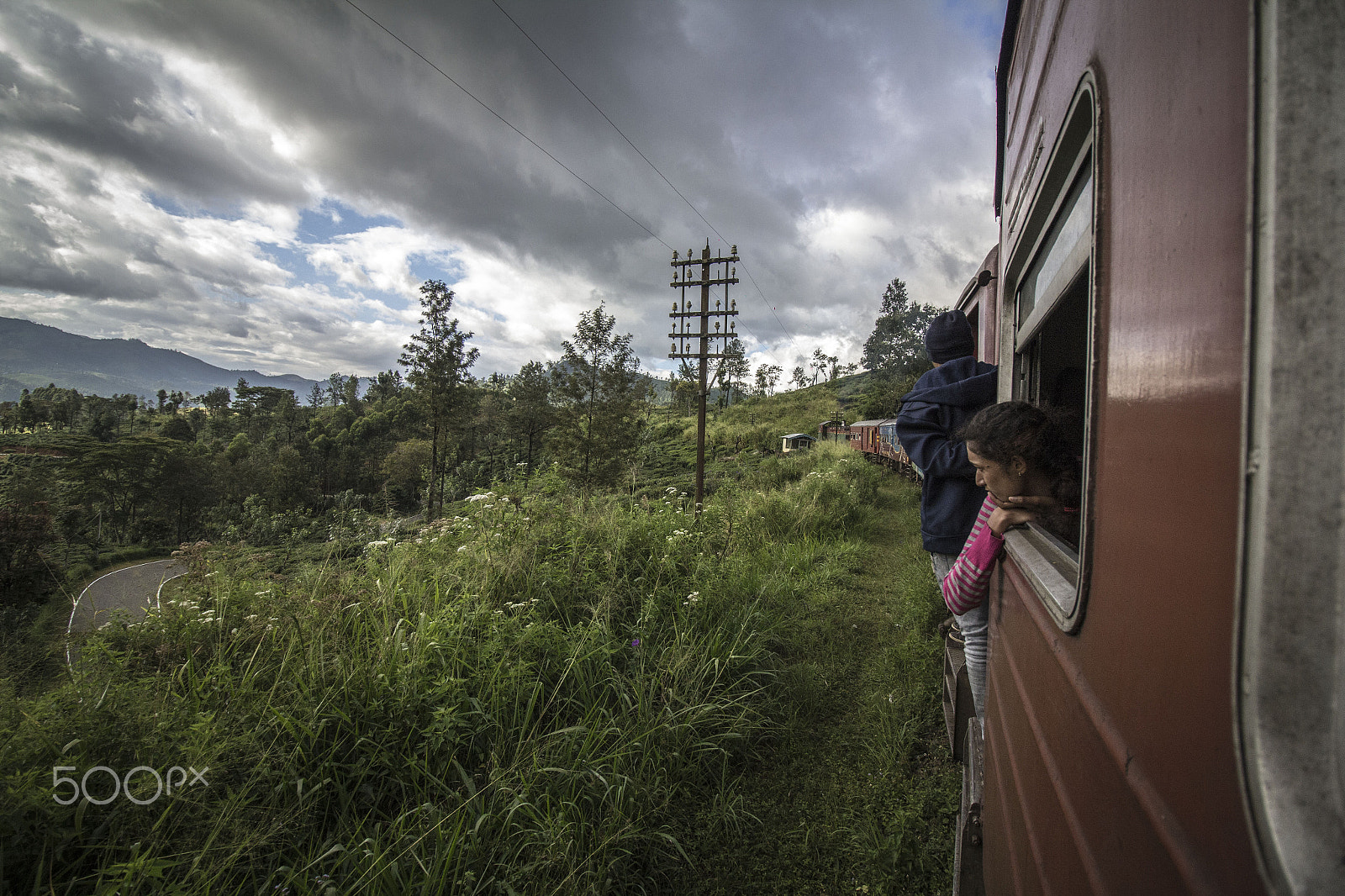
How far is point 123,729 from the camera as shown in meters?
2.05

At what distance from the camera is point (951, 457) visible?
7.18 ft

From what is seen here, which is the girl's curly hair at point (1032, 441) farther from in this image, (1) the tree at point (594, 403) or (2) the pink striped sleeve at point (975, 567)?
(1) the tree at point (594, 403)

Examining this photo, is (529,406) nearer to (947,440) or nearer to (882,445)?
(882,445)

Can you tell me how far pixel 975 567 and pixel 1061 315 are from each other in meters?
1.02

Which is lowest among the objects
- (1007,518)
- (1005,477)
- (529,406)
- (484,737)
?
(484,737)

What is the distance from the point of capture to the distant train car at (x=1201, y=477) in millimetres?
342

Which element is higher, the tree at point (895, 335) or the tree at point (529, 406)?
the tree at point (895, 335)

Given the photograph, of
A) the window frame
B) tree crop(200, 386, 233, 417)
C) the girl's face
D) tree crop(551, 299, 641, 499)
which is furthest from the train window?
tree crop(200, 386, 233, 417)

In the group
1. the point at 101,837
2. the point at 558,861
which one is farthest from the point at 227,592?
the point at 558,861

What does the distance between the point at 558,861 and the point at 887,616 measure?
365cm

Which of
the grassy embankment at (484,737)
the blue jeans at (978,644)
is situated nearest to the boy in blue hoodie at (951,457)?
the blue jeans at (978,644)

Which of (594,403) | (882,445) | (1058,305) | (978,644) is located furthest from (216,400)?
(1058,305)

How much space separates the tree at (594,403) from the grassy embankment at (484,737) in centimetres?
1970

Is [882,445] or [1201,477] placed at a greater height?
[882,445]
